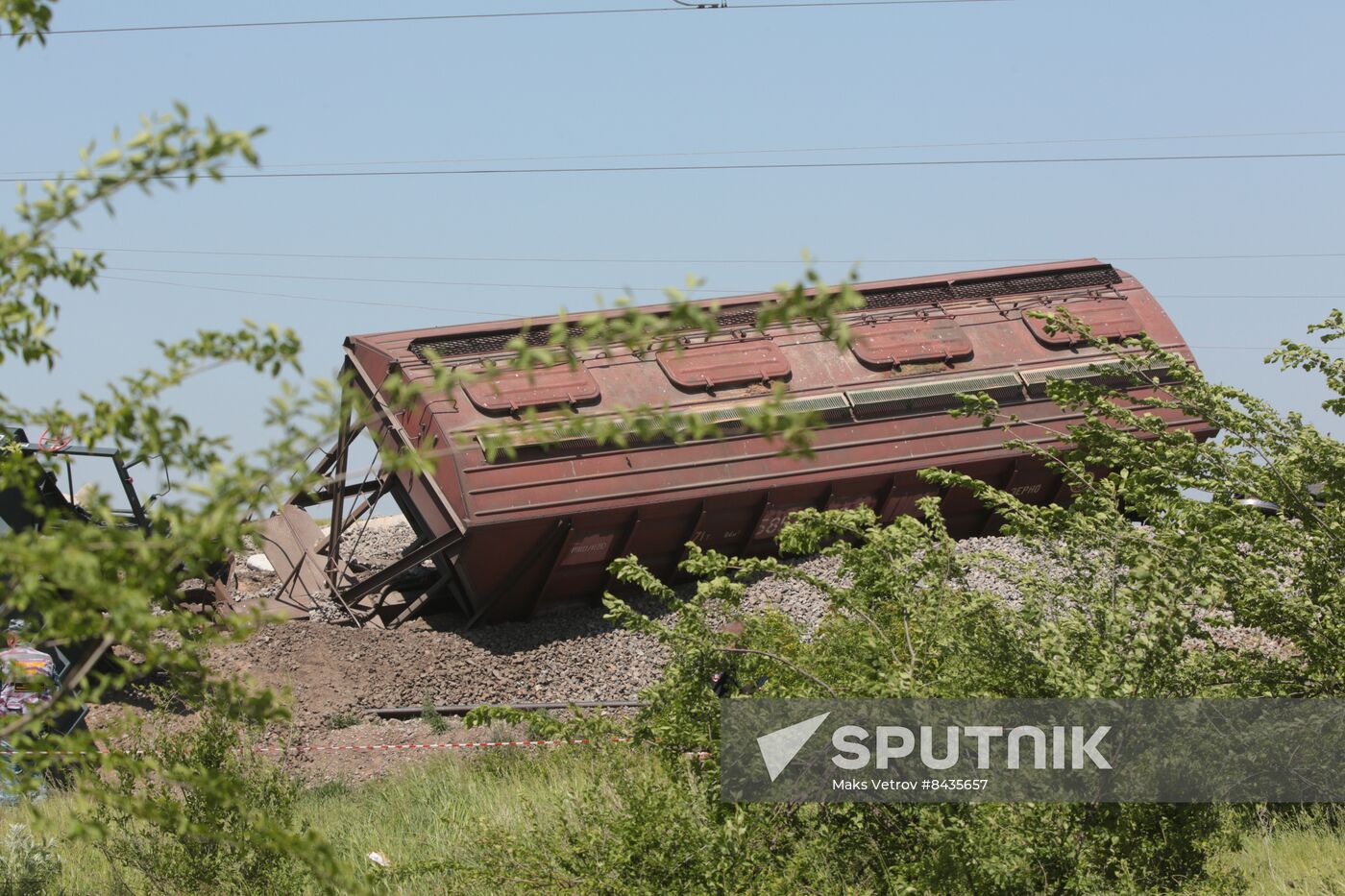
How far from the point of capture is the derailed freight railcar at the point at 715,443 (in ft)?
48.0

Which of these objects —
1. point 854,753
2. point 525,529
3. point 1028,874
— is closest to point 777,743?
point 854,753

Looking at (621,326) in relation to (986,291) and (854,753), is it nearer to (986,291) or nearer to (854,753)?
(854,753)

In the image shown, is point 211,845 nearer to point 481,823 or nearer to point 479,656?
point 481,823

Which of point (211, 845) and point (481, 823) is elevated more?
point (211, 845)

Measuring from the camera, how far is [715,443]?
15.3 metres

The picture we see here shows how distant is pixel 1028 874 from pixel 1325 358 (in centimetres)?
437

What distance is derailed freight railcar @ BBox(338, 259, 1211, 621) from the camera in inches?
576

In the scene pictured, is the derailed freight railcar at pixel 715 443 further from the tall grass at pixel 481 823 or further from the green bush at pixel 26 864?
the green bush at pixel 26 864

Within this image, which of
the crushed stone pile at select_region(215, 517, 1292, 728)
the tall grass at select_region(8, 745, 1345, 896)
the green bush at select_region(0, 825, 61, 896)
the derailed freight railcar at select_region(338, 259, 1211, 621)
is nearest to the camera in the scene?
the tall grass at select_region(8, 745, 1345, 896)

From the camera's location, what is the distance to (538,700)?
13555mm

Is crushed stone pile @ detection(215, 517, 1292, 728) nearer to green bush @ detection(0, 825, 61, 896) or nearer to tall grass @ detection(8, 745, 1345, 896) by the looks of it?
tall grass @ detection(8, 745, 1345, 896)

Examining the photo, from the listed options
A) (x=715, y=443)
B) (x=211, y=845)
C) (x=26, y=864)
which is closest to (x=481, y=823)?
(x=211, y=845)

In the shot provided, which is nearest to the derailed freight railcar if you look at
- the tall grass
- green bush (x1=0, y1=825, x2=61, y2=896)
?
the tall grass

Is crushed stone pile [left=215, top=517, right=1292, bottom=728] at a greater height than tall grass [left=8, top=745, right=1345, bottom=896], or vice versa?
crushed stone pile [left=215, top=517, right=1292, bottom=728]
